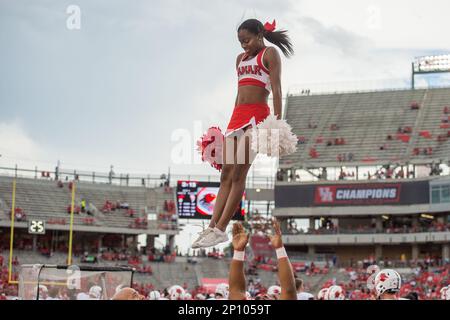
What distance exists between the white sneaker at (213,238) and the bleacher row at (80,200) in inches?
1428

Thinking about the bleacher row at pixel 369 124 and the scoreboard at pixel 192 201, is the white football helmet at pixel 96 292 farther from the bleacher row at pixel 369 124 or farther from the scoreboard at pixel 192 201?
the bleacher row at pixel 369 124

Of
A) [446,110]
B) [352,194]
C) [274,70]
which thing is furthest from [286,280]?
[446,110]

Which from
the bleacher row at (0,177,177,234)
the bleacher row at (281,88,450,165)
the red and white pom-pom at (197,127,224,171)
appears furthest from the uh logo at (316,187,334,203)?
the red and white pom-pom at (197,127,224,171)

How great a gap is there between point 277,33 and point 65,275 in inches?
115

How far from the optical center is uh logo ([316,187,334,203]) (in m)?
48.9

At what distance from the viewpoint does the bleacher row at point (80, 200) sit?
43.4 m

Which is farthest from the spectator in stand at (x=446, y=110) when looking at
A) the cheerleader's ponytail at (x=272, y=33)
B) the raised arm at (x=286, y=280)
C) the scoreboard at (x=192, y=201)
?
the raised arm at (x=286, y=280)

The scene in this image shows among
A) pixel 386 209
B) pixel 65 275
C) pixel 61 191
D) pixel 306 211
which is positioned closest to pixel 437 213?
pixel 386 209

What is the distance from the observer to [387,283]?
6.38 m

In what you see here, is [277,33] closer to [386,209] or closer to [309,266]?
[309,266]

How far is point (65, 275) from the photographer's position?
8.05 m

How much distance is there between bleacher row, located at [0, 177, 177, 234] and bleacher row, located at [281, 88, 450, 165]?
7.72 meters

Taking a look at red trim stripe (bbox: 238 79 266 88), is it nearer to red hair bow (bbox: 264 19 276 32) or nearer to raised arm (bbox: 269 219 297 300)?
red hair bow (bbox: 264 19 276 32)

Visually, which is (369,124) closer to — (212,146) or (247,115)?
(212,146)
